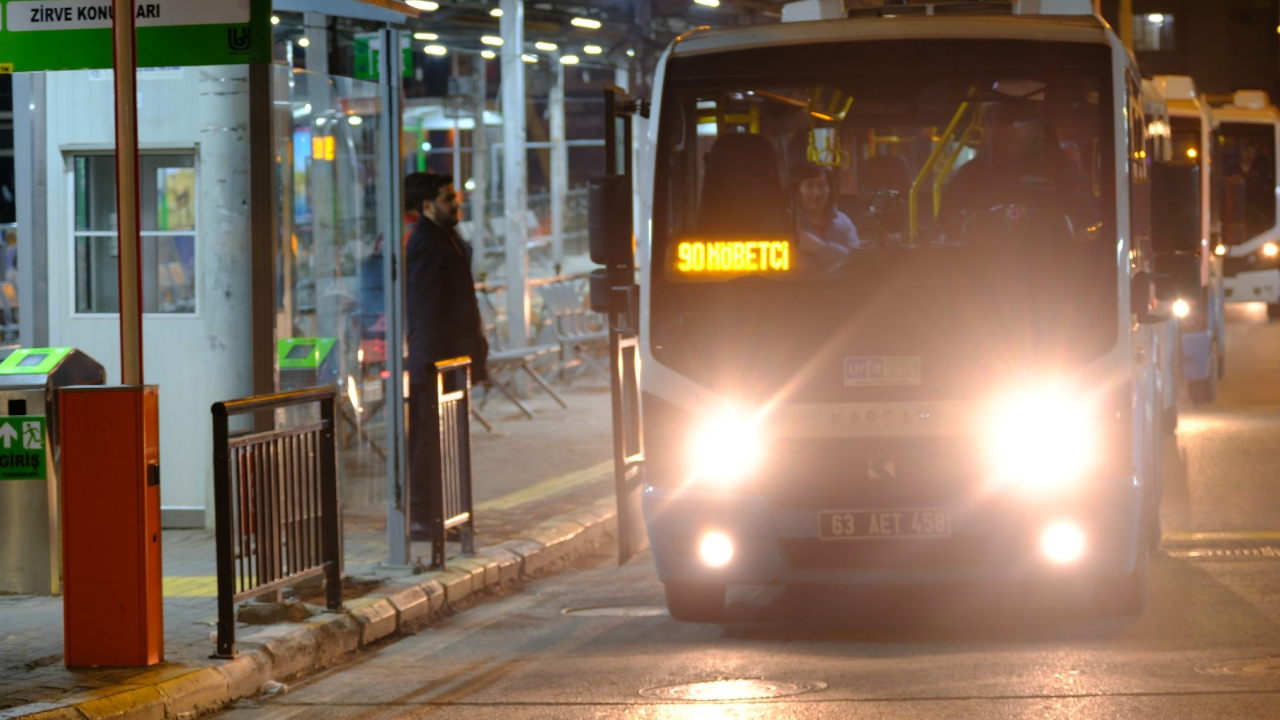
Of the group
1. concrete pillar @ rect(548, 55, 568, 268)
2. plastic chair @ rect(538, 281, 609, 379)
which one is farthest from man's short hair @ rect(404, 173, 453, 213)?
concrete pillar @ rect(548, 55, 568, 268)

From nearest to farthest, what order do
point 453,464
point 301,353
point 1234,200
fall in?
1. point 453,464
2. point 301,353
3. point 1234,200

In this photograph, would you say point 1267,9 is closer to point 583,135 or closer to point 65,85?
point 583,135

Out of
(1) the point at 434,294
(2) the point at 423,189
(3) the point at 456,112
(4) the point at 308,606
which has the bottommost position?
(4) the point at 308,606

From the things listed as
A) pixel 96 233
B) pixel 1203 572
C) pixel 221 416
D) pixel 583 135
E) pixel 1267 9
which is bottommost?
pixel 1203 572

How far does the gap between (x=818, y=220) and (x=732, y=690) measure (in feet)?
7.68

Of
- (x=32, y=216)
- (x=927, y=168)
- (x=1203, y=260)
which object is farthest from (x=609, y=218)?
(x=1203, y=260)

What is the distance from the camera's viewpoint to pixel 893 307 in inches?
294

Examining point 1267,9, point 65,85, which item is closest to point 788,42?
point 65,85

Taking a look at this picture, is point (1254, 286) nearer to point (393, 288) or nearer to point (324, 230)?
point (324, 230)

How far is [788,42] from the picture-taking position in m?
7.82

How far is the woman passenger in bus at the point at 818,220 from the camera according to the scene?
25.4ft

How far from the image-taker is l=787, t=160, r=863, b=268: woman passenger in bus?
25.4ft

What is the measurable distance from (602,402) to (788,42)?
1147 cm

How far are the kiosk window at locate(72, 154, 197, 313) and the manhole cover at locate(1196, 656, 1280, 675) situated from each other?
6.31 metres
